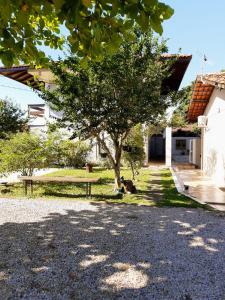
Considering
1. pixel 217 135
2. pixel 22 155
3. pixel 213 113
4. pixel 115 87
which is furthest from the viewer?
pixel 213 113

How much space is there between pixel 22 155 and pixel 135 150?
561cm

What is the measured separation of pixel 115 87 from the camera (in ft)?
35.1

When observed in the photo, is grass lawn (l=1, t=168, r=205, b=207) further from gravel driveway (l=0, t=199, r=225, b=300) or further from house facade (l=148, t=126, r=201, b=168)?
house facade (l=148, t=126, r=201, b=168)

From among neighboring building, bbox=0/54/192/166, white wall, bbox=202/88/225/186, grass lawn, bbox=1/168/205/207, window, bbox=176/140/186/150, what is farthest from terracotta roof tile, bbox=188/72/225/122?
window, bbox=176/140/186/150

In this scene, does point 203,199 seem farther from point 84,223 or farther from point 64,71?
point 64,71

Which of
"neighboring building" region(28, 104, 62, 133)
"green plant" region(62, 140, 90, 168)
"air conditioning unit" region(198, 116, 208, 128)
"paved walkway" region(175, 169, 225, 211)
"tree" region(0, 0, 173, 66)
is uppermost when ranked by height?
"neighboring building" region(28, 104, 62, 133)

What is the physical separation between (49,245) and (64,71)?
6.92m

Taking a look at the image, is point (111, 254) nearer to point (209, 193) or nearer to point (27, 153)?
point (209, 193)

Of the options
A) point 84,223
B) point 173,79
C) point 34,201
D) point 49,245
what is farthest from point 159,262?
point 173,79

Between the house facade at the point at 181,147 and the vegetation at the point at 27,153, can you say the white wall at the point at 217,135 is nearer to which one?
the house facade at the point at 181,147

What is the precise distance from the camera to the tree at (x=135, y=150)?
1517 centimetres

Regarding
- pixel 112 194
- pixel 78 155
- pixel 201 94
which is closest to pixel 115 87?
pixel 112 194

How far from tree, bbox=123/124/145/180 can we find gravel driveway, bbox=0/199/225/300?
6105mm

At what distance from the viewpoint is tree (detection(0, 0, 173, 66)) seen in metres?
3.34
